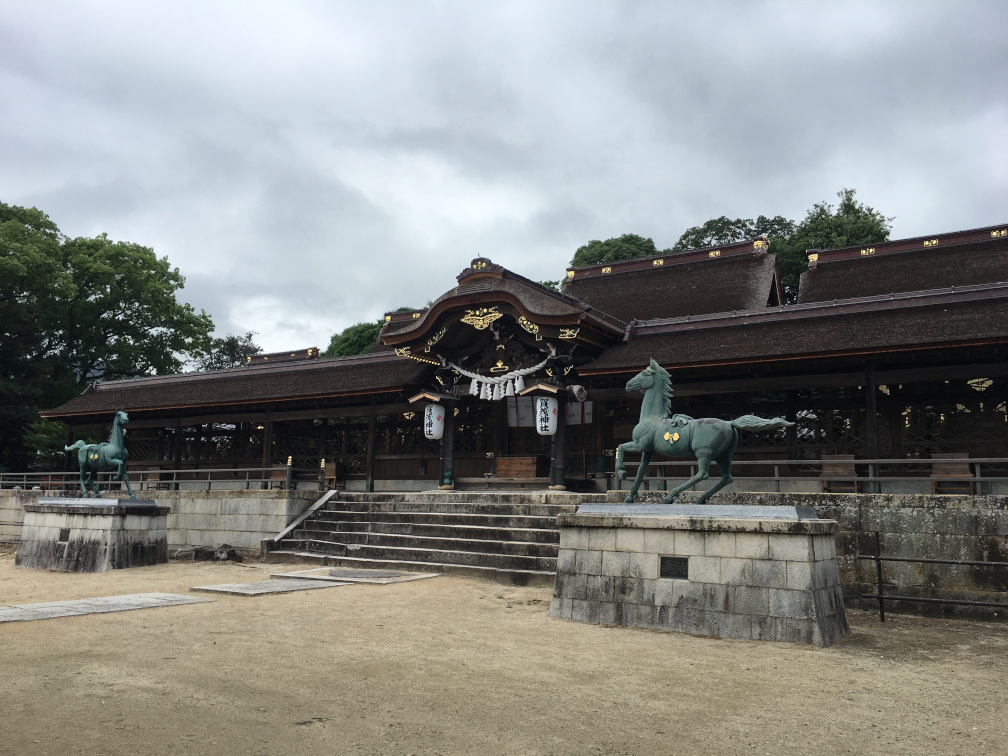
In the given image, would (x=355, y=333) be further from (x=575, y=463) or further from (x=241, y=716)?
(x=241, y=716)

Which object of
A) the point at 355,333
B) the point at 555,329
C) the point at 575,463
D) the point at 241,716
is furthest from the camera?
the point at 355,333

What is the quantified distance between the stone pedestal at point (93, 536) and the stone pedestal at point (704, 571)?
32.3 ft

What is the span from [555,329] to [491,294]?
6.07ft

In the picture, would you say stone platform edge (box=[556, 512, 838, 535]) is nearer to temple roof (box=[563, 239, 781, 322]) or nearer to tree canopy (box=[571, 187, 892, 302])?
temple roof (box=[563, 239, 781, 322])

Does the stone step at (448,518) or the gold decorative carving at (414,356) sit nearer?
the stone step at (448,518)

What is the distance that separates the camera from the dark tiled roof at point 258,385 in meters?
20.0

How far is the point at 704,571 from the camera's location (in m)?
8.51

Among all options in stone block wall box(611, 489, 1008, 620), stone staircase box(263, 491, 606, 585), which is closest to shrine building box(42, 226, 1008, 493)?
stone block wall box(611, 489, 1008, 620)

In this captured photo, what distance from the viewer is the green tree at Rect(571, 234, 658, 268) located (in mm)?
39125

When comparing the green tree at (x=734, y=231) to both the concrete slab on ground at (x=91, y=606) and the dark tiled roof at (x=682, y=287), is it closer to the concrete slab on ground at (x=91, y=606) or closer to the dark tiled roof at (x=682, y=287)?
the dark tiled roof at (x=682, y=287)

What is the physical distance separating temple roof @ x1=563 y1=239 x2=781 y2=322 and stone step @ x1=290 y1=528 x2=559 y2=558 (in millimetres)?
11183

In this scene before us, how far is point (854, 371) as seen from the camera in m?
14.9

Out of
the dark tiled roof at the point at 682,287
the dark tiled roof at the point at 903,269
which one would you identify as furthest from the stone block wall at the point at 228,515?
the dark tiled roof at the point at 903,269

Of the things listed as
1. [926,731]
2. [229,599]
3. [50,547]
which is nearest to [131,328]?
[50,547]
